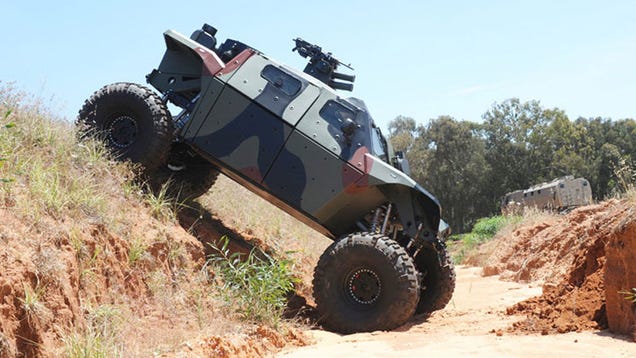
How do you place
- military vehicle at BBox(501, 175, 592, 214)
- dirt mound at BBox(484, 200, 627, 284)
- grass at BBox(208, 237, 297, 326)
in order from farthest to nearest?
military vehicle at BBox(501, 175, 592, 214) < dirt mound at BBox(484, 200, 627, 284) < grass at BBox(208, 237, 297, 326)

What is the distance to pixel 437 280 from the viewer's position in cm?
948

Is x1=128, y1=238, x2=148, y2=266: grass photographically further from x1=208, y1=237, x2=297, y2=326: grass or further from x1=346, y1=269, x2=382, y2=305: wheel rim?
x1=346, y1=269, x2=382, y2=305: wheel rim

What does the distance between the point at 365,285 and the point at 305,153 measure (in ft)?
5.73

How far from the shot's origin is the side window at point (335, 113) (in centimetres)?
885

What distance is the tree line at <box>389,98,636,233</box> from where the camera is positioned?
135ft

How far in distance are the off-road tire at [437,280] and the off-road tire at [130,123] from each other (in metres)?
3.71

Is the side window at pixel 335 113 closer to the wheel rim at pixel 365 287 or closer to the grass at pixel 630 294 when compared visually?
the wheel rim at pixel 365 287

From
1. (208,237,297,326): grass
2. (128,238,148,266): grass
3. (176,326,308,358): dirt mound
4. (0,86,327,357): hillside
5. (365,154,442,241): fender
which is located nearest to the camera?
(0,86,327,357): hillside

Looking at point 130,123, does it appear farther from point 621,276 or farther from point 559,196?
point 559,196

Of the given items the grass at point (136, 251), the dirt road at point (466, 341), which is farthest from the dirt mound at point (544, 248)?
the grass at point (136, 251)

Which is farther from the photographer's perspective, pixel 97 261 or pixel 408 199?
pixel 408 199

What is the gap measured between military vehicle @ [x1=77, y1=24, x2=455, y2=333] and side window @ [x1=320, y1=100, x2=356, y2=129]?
1 centimetres

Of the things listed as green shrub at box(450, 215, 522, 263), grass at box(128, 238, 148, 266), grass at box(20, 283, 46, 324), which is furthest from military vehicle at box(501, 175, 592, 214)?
grass at box(20, 283, 46, 324)

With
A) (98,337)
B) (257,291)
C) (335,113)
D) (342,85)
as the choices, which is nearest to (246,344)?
(257,291)
